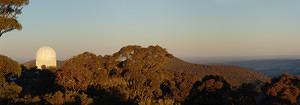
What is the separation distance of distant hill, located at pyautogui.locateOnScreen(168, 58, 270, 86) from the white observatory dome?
45.0 meters

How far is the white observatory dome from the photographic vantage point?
64.7 m

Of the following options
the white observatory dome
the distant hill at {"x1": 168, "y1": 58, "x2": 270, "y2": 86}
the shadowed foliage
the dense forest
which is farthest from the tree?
the distant hill at {"x1": 168, "y1": 58, "x2": 270, "y2": 86}

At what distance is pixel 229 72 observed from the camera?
97.8 meters

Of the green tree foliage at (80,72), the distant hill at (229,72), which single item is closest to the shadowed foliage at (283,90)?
the green tree foliage at (80,72)

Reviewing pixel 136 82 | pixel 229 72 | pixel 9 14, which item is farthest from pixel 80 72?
pixel 229 72

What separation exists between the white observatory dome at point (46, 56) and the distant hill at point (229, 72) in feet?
148

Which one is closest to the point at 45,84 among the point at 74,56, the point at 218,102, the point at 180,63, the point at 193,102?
the point at 74,56

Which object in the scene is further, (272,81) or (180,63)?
(180,63)

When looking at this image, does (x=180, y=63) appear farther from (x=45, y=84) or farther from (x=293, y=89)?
(x=293, y=89)

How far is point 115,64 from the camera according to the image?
29.9m

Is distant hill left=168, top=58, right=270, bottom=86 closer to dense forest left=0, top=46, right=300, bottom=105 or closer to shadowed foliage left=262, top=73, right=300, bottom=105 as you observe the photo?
shadowed foliage left=262, top=73, right=300, bottom=105

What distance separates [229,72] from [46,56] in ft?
205

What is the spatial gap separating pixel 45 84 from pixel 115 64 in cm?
1639

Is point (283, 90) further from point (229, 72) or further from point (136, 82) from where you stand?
point (229, 72)
